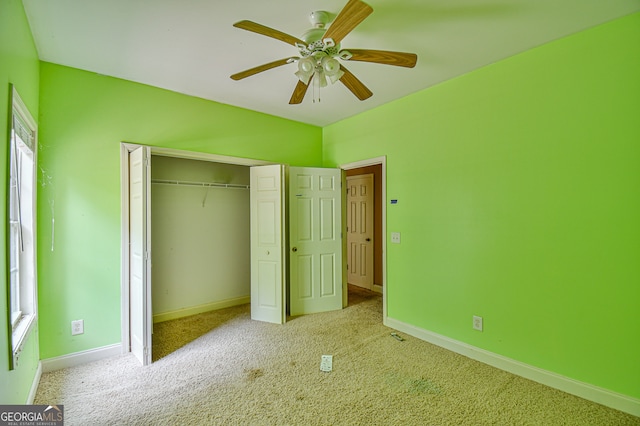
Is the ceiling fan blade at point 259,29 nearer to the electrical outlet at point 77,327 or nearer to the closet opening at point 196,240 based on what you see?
the closet opening at point 196,240

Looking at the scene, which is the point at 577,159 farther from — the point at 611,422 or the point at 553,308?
the point at 611,422

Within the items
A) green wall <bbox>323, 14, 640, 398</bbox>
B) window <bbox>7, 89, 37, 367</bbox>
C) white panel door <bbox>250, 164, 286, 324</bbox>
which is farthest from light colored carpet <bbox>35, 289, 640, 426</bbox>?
window <bbox>7, 89, 37, 367</bbox>

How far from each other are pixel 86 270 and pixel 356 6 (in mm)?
3013

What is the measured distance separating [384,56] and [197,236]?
3.28m

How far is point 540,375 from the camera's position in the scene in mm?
2248

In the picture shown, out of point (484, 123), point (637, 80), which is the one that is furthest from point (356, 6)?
point (637, 80)

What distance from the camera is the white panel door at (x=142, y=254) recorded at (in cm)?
252

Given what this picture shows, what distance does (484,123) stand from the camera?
2576 millimetres

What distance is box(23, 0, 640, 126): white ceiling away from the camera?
1793 mm

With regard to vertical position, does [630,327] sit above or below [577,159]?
below

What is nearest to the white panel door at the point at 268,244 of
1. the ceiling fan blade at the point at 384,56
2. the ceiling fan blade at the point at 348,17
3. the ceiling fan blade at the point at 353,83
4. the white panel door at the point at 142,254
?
the white panel door at the point at 142,254

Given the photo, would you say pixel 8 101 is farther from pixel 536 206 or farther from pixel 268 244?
pixel 536 206

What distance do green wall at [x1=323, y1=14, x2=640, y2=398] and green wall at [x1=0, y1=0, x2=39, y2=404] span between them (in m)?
3.14

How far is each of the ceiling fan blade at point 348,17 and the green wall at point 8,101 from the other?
1679mm
